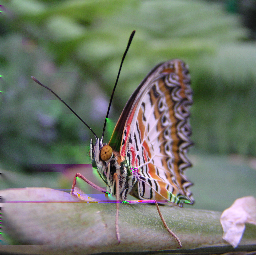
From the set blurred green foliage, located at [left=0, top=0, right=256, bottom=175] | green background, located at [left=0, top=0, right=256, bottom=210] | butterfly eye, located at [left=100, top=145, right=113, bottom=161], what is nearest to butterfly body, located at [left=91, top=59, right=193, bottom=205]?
butterfly eye, located at [left=100, top=145, right=113, bottom=161]

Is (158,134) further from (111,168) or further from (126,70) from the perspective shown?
(126,70)

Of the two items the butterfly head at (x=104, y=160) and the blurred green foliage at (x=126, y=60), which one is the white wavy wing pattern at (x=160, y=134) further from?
the blurred green foliage at (x=126, y=60)

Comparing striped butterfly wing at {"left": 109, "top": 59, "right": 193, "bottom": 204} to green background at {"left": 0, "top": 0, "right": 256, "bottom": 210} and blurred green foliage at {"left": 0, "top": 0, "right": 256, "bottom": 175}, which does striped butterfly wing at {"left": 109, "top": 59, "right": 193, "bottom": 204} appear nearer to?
green background at {"left": 0, "top": 0, "right": 256, "bottom": 210}

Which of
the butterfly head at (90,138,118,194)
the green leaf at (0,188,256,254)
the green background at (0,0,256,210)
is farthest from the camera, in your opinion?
the green background at (0,0,256,210)

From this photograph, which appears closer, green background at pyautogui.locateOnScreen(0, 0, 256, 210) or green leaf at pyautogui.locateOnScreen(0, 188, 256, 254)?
green leaf at pyautogui.locateOnScreen(0, 188, 256, 254)

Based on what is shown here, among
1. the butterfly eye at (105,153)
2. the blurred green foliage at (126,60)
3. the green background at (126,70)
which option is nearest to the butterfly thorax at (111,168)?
the butterfly eye at (105,153)

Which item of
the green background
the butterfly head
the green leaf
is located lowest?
the green leaf

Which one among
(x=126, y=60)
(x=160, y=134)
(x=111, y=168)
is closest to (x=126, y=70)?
(x=126, y=60)

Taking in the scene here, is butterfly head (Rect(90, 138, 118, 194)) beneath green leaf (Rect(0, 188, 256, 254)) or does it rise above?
above

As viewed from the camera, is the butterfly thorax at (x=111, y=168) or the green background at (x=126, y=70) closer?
the butterfly thorax at (x=111, y=168)
